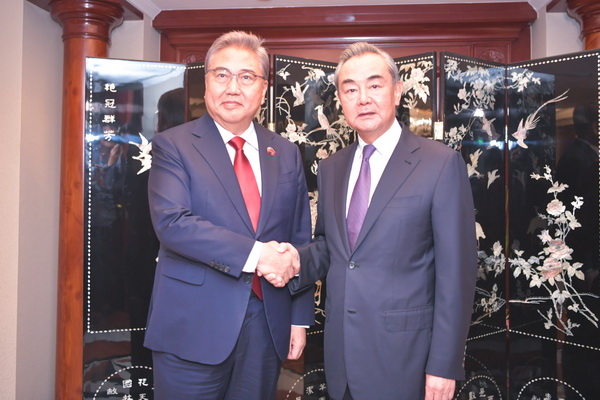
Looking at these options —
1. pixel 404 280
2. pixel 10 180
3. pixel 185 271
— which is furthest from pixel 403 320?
pixel 10 180

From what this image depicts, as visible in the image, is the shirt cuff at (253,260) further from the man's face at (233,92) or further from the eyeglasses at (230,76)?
the eyeglasses at (230,76)

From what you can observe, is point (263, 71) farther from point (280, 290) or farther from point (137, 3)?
point (137, 3)

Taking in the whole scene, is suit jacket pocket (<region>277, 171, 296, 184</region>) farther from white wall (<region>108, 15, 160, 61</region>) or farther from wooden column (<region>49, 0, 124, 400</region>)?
white wall (<region>108, 15, 160, 61</region>)

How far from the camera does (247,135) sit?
2.09 m

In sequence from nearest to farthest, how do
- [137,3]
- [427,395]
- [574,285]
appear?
[427,395] → [574,285] → [137,3]

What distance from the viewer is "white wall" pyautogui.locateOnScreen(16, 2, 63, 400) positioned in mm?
3266

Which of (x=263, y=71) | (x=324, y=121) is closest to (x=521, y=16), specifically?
(x=324, y=121)

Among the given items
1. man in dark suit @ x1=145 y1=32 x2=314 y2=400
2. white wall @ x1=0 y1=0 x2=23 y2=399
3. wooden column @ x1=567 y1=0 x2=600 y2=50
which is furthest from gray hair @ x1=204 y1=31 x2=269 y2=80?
wooden column @ x1=567 y1=0 x2=600 y2=50

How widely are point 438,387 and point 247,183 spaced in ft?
3.13

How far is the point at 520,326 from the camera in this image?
3002 mm

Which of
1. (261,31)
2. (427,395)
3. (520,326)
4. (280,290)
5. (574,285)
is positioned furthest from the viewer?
(261,31)

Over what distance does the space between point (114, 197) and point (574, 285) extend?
250 cm

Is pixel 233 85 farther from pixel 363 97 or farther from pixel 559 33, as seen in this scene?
pixel 559 33

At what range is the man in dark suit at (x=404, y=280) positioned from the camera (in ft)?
5.70
